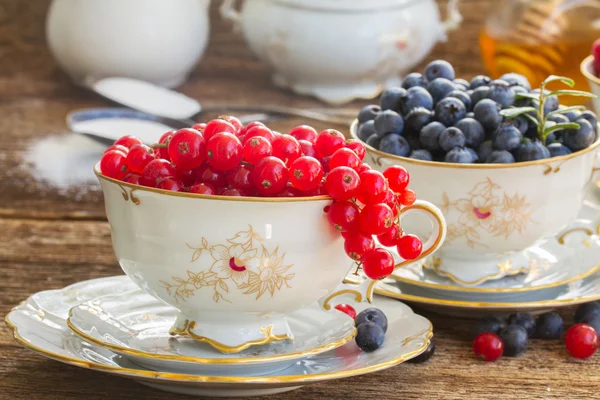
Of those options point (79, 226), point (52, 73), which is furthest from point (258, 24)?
point (79, 226)

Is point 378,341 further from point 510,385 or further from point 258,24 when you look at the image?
point 258,24

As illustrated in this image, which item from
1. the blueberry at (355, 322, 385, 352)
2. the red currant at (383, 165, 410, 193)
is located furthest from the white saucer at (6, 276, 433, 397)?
the red currant at (383, 165, 410, 193)

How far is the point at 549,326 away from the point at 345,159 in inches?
9.2

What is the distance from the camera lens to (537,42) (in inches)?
53.2

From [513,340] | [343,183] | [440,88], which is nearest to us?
[343,183]

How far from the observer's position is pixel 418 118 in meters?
0.75

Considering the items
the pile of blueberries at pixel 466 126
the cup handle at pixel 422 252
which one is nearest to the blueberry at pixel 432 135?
the pile of blueberries at pixel 466 126

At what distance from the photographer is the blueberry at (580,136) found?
2.42ft

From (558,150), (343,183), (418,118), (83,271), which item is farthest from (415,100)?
(83,271)

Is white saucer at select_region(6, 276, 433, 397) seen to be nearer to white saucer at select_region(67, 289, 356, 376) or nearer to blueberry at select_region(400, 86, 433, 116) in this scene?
white saucer at select_region(67, 289, 356, 376)

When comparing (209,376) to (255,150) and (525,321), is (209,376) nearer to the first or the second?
(255,150)

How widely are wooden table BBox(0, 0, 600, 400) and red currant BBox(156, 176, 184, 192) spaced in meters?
0.14

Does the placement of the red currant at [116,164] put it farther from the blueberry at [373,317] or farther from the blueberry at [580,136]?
the blueberry at [580,136]

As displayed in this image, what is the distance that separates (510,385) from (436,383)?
5 centimetres
